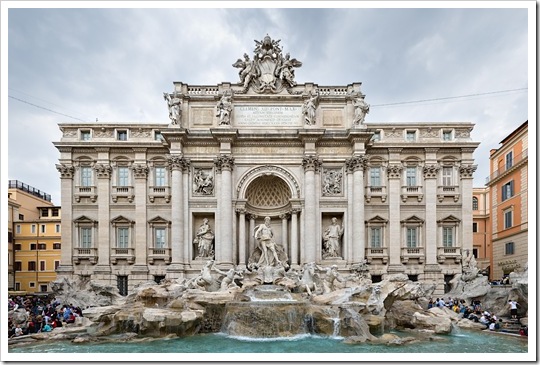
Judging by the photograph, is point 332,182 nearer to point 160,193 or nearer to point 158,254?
point 160,193

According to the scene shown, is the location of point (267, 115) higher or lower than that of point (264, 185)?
higher

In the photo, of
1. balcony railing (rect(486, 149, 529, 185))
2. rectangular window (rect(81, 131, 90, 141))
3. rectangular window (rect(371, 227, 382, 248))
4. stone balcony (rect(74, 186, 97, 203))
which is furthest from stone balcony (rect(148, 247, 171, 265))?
balcony railing (rect(486, 149, 529, 185))

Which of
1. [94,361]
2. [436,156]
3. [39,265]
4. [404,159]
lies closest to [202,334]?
[94,361]

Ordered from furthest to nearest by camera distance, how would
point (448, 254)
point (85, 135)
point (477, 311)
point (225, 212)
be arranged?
point (85, 135)
point (448, 254)
point (225, 212)
point (477, 311)

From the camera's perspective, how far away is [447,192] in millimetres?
26062

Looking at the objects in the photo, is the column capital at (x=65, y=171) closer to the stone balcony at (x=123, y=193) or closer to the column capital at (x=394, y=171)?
the stone balcony at (x=123, y=193)

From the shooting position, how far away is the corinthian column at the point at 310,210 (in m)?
23.6

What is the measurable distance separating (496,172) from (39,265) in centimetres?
4039

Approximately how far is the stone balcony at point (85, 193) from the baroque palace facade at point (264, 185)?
8 cm

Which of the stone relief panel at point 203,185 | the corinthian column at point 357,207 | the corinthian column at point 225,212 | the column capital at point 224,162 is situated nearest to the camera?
the corinthian column at point 225,212

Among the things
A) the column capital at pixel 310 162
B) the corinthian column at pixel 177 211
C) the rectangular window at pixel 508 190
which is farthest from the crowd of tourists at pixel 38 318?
the rectangular window at pixel 508 190

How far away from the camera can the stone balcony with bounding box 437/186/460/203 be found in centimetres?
2597

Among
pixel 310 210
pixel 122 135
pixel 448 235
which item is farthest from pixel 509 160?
pixel 122 135

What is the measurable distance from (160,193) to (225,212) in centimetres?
518
